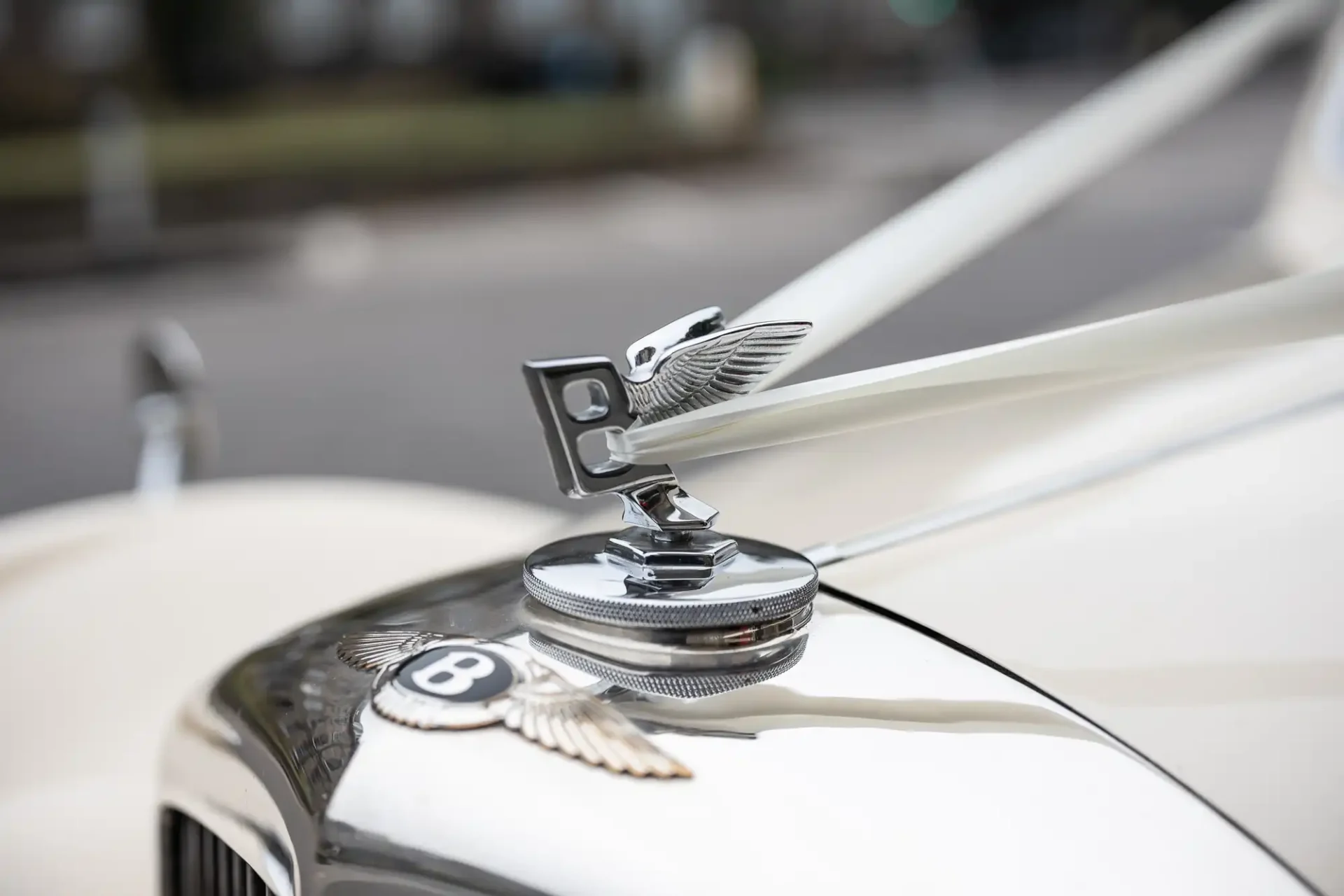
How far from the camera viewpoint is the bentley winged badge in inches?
25.4

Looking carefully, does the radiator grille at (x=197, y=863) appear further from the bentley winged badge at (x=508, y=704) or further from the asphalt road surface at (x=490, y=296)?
the asphalt road surface at (x=490, y=296)

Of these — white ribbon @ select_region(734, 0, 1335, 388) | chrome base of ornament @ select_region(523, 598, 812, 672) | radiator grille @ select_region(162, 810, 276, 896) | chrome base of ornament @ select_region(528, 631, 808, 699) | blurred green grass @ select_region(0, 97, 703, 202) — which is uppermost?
white ribbon @ select_region(734, 0, 1335, 388)

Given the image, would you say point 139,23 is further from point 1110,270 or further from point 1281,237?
point 1281,237

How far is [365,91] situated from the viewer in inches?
749

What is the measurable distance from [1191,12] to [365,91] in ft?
44.6

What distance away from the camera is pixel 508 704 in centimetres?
67

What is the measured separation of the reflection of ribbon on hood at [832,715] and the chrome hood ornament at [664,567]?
11 millimetres

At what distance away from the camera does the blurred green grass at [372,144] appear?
510 inches

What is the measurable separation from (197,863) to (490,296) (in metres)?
7.99

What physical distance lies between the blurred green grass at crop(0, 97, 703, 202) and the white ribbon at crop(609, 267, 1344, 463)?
1192cm

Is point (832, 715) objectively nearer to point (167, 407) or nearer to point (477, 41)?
point (167, 407)

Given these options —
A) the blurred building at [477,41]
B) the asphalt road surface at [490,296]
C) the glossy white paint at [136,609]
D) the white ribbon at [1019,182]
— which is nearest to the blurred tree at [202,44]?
the blurred building at [477,41]

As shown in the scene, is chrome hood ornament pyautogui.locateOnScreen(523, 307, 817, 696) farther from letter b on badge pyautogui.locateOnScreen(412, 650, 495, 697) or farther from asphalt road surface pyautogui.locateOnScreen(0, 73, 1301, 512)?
asphalt road surface pyautogui.locateOnScreen(0, 73, 1301, 512)

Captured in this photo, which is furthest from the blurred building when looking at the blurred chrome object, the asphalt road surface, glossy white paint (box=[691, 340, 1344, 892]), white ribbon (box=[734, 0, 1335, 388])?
glossy white paint (box=[691, 340, 1344, 892])
